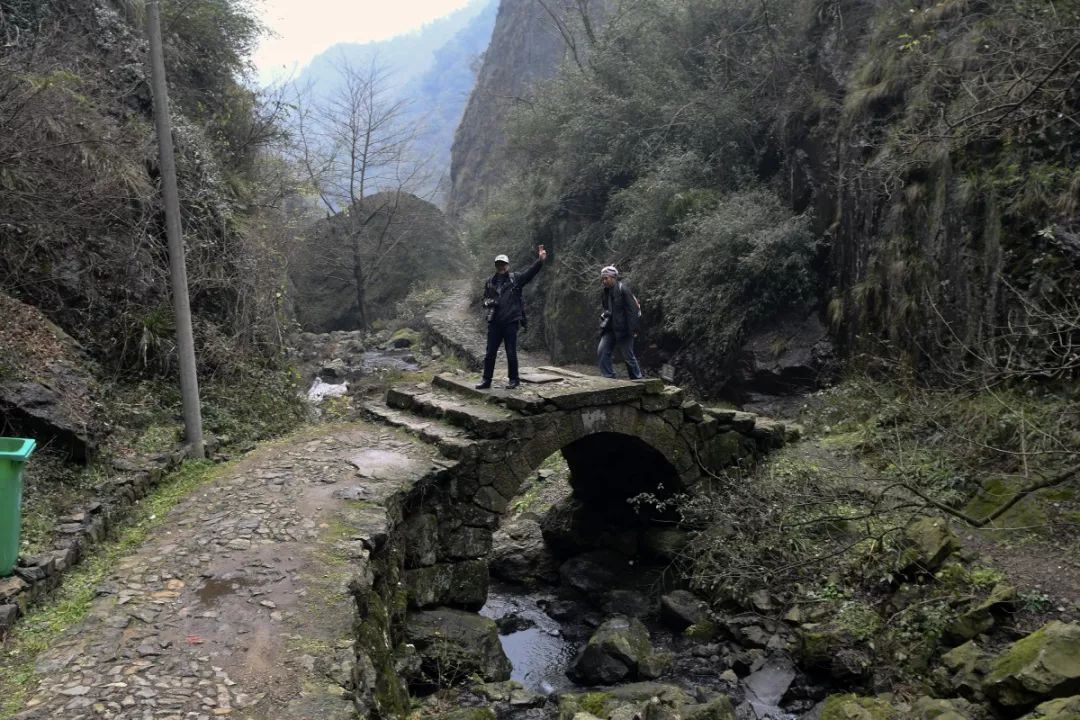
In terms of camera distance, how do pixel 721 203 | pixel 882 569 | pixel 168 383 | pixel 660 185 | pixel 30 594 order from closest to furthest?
pixel 30 594, pixel 882 569, pixel 168 383, pixel 721 203, pixel 660 185

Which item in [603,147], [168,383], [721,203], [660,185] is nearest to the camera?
[168,383]

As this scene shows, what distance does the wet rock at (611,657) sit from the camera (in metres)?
9.12

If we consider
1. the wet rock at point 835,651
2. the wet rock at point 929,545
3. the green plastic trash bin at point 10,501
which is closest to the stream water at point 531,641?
the wet rock at point 835,651

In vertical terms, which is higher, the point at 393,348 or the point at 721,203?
the point at 721,203

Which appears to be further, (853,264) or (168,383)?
(853,264)

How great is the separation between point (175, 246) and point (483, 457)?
13.4 ft

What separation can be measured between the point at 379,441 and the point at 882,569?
5865mm

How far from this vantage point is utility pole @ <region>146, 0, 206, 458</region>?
27.8 feet

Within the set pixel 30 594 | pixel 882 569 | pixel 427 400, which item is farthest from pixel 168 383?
pixel 882 569

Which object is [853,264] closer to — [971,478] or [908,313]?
[908,313]

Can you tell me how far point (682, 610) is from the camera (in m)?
10.5

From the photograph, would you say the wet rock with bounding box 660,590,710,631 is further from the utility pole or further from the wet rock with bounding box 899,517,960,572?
the utility pole

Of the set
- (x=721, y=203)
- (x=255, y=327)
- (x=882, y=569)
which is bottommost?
(x=882, y=569)

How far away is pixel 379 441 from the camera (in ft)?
32.6
